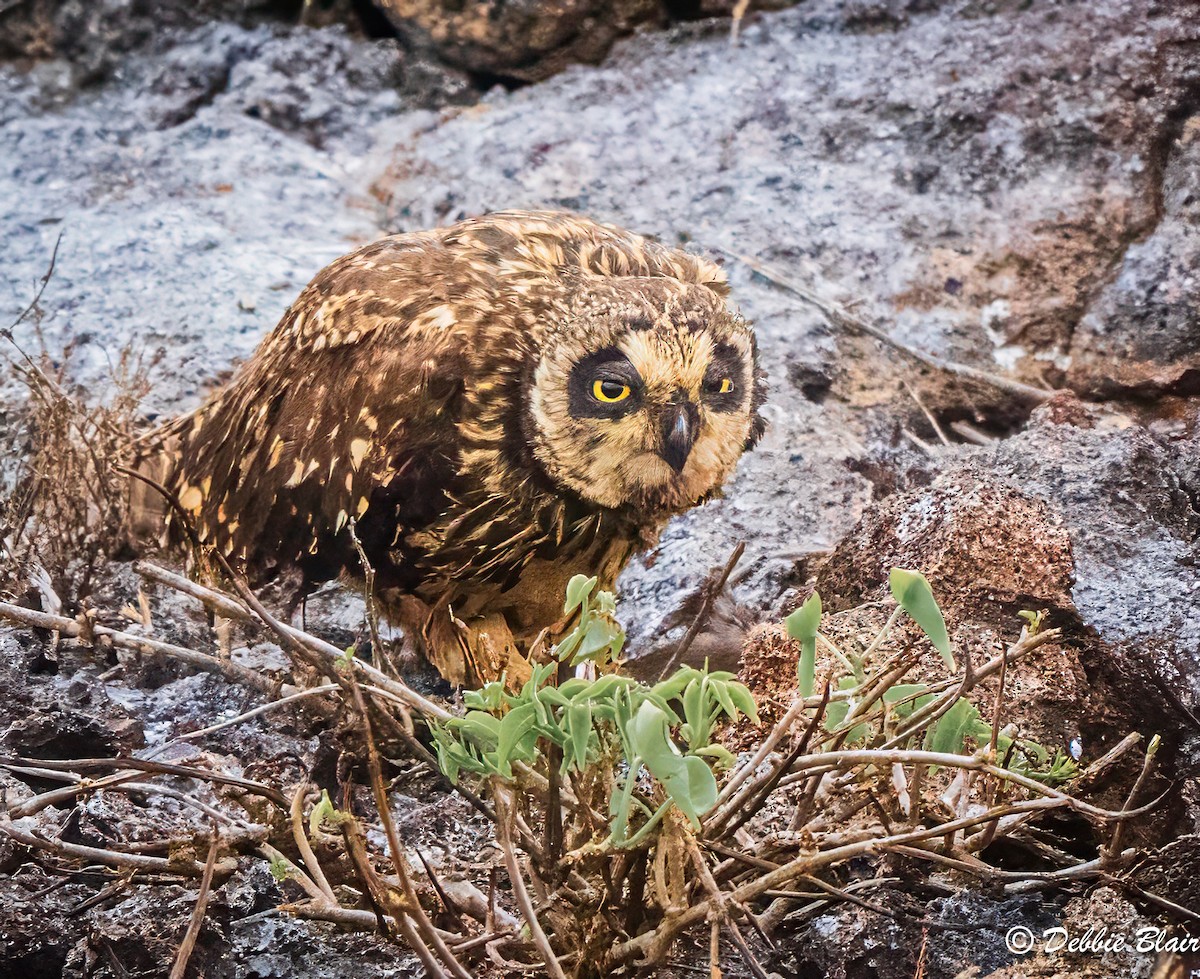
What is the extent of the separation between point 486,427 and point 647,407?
27 centimetres

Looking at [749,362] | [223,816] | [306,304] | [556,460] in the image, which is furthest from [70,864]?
[749,362]

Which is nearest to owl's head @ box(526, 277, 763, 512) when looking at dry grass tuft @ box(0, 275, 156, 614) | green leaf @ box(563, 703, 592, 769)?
green leaf @ box(563, 703, 592, 769)

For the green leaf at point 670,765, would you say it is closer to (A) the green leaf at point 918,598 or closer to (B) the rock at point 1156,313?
(A) the green leaf at point 918,598

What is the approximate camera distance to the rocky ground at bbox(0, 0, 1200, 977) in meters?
1.70

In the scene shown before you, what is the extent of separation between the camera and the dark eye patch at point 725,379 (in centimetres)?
198

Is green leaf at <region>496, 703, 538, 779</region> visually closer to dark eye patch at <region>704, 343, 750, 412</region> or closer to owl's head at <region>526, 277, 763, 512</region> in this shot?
owl's head at <region>526, 277, 763, 512</region>

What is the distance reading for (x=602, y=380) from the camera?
1931 mm

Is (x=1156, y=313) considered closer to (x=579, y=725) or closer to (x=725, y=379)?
(x=725, y=379)

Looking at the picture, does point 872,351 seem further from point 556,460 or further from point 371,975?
point 371,975

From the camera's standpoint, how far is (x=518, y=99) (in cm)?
359

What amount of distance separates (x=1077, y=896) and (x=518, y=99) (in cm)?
277

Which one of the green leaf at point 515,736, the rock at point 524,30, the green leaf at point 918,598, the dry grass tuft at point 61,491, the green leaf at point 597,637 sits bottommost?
the dry grass tuft at point 61,491

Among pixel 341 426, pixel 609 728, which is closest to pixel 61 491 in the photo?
pixel 341 426

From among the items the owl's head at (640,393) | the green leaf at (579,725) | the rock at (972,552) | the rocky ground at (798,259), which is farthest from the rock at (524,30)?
the green leaf at (579,725)
